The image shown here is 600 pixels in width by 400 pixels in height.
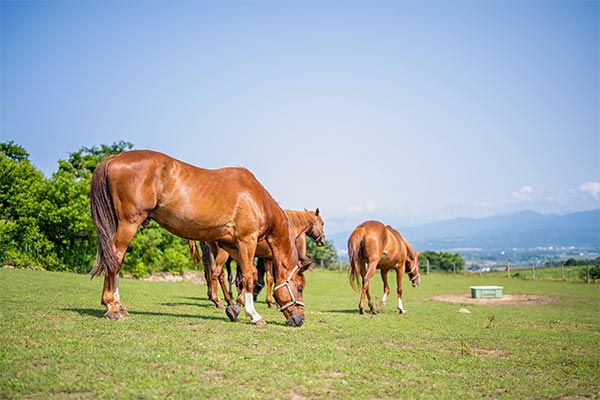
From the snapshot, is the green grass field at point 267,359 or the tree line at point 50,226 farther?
the tree line at point 50,226

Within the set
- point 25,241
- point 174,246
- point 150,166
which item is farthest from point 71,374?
point 174,246

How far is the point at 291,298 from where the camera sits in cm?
973

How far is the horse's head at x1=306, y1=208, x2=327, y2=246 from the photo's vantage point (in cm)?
1592

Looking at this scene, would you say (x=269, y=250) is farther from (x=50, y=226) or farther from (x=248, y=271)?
(x=50, y=226)

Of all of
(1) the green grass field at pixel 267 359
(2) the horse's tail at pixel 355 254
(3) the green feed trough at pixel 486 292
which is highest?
(2) the horse's tail at pixel 355 254

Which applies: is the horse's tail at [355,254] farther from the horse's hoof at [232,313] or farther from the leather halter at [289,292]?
the horse's hoof at [232,313]

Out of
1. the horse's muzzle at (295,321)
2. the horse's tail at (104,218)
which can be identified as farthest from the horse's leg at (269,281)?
the horse's tail at (104,218)

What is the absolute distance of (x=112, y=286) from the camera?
8.35 metres

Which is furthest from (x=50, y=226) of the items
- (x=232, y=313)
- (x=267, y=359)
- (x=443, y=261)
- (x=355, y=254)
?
(x=443, y=261)

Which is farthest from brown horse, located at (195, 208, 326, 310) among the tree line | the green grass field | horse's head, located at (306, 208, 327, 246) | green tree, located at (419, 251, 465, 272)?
green tree, located at (419, 251, 465, 272)

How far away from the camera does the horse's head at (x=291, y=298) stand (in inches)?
378

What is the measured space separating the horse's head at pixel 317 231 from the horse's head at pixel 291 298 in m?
5.89

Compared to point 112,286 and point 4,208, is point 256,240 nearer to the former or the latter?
point 112,286

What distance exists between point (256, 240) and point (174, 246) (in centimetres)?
2503
